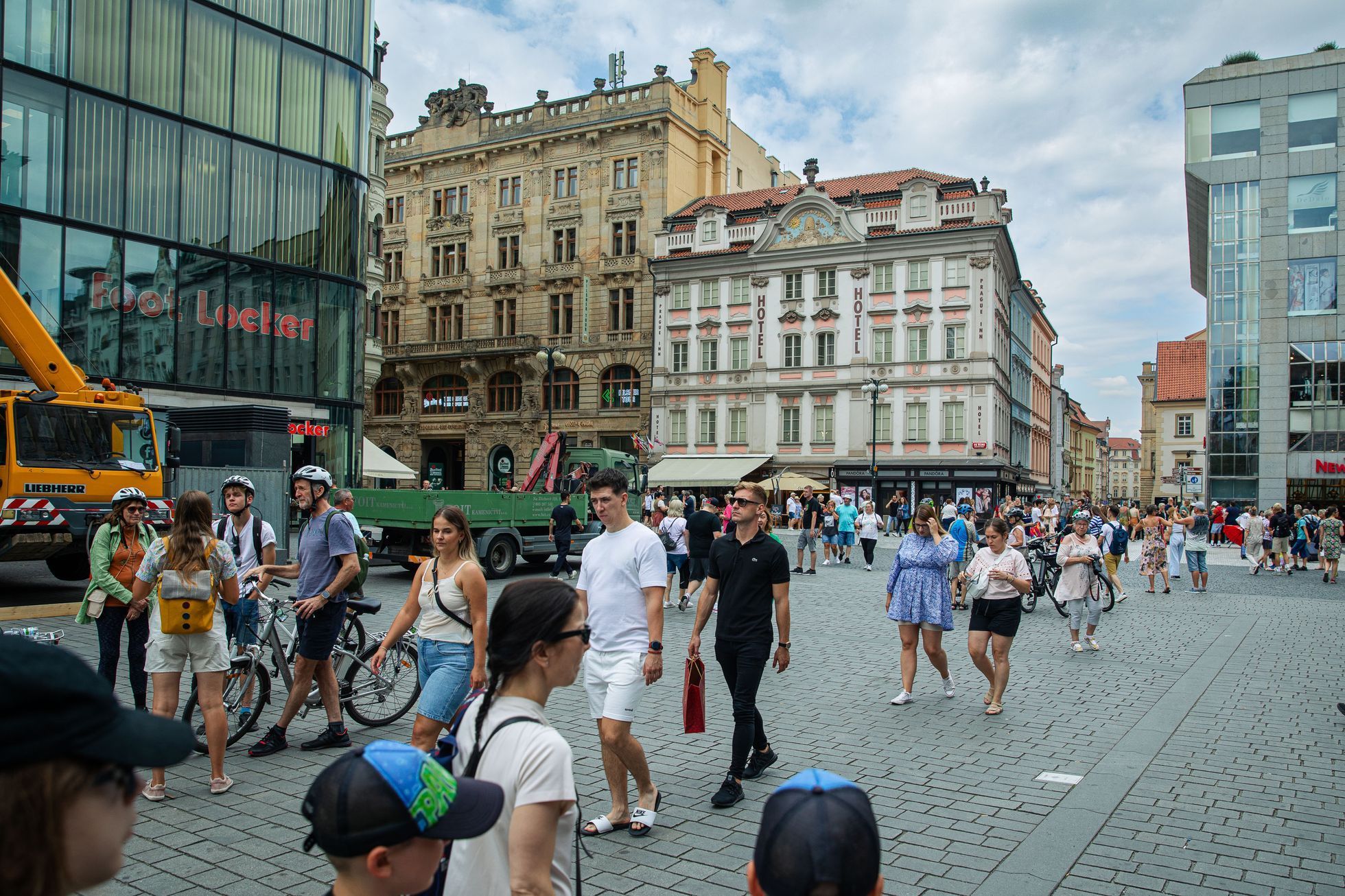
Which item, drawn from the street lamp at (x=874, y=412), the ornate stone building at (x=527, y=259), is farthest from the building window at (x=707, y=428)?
the street lamp at (x=874, y=412)

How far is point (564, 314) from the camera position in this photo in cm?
5231

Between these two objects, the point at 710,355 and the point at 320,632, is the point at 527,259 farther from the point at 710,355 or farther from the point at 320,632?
the point at 320,632

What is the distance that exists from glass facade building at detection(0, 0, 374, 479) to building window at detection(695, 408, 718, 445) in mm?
22772

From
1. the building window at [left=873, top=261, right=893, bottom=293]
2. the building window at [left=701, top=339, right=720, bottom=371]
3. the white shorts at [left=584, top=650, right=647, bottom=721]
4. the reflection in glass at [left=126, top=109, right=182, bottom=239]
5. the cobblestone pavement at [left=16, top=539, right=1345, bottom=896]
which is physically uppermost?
the building window at [left=873, top=261, right=893, bottom=293]

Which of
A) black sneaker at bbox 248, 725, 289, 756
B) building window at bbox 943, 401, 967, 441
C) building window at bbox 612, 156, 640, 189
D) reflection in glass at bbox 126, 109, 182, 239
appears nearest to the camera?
black sneaker at bbox 248, 725, 289, 756

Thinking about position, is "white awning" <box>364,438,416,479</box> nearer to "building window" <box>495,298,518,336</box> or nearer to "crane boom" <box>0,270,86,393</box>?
"crane boom" <box>0,270,86,393</box>

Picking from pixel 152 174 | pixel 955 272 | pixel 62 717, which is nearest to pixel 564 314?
pixel 955 272

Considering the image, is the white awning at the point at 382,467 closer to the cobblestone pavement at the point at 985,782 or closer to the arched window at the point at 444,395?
the arched window at the point at 444,395

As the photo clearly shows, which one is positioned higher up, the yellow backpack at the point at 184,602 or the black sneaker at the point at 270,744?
the yellow backpack at the point at 184,602

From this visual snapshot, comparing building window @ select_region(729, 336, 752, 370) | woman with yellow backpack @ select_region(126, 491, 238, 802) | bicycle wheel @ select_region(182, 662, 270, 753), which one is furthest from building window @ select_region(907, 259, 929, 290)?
woman with yellow backpack @ select_region(126, 491, 238, 802)

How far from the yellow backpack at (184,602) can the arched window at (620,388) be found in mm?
45524

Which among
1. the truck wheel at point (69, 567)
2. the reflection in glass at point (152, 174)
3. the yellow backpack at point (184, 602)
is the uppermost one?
the reflection in glass at point (152, 174)

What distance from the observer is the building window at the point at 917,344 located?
45.1 m

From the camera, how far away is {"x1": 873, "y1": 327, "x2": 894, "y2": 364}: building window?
150ft
